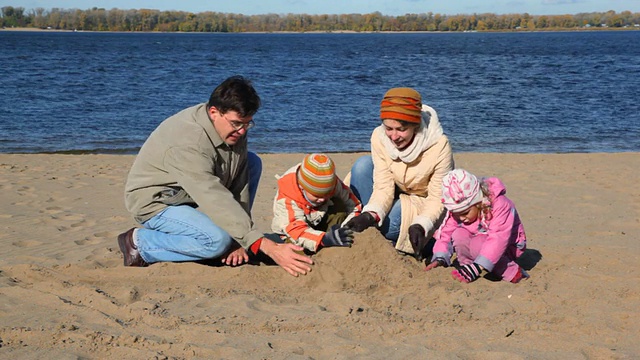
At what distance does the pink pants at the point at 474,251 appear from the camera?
14.3 feet

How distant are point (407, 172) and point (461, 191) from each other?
772 mm

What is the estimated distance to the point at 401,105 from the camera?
4.43 meters

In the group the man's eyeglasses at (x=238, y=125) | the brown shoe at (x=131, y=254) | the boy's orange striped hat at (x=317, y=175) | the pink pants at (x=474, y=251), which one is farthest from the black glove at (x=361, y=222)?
the brown shoe at (x=131, y=254)

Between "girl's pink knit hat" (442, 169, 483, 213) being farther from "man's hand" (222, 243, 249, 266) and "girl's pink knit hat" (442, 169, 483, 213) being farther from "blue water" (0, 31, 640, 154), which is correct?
"blue water" (0, 31, 640, 154)

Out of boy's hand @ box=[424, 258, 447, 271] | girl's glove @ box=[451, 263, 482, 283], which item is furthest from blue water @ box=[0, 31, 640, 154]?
girl's glove @ box=[451, 263, 482, 283]

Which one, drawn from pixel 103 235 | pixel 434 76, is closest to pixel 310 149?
pixel 103 235

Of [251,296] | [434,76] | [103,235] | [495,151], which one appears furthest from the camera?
[434,76]

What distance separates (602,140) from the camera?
606 inches

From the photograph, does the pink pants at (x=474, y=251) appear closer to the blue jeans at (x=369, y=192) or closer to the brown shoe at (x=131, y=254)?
the blue jeans at (x=369, y=192)

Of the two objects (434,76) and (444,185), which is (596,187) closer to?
(444,185)

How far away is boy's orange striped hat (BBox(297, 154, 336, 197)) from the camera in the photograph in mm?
4438

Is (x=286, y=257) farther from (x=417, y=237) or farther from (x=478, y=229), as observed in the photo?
(x=478, y=229)

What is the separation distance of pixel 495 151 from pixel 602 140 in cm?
332

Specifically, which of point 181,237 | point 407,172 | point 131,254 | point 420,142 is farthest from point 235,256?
point 420,142
